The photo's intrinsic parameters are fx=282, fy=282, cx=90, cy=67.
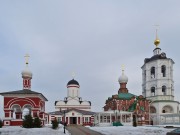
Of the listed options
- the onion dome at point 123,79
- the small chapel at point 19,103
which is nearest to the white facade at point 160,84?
the onion dome at point 123,79

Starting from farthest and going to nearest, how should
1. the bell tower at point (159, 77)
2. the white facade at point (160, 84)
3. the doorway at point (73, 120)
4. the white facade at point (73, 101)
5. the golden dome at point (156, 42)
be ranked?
the white facade at point (73, 101) → the golden dome at point (156, 42) → the bell tower at point (159, 77) → the white facade at point (160, 84) → the doorway at point (73, 120)

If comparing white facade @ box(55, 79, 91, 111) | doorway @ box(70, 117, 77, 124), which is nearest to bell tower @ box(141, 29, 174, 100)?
white facade @ box(55, 79, 91, 111)

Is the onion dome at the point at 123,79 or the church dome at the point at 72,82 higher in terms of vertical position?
the onion dome at the point at 123,79

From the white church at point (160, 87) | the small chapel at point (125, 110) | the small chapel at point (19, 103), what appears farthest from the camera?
the white church at point (160, 87)

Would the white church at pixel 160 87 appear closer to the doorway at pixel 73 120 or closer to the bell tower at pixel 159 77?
the bell tower at pixel 159 77

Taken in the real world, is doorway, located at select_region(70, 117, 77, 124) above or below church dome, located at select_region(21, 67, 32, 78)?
below

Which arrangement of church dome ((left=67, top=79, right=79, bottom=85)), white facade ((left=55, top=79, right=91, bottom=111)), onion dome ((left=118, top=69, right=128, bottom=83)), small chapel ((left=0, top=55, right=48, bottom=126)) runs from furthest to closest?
church dome ((left=67, top=79, right=79, bottom=85)) < white facade ((left=55, top=79, right=91, bottom=111)) < onion dome ((left=118, top=69, right=128, bottom=83)) < small chapel ((left=0, top=55, right=48, bottom=126))

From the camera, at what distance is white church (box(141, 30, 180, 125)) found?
54.8m

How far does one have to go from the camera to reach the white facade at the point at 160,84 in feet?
182

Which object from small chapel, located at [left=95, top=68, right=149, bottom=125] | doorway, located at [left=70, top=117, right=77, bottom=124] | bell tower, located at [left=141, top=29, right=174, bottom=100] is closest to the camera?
small chapel, located at [left=95, top=68, right=149, bottom=125]

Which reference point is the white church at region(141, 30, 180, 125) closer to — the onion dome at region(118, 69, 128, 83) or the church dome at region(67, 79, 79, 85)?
the onion dome at region(118, 69, 128, 83)

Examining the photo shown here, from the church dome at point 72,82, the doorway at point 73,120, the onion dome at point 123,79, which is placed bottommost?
the doorway at point 73,120

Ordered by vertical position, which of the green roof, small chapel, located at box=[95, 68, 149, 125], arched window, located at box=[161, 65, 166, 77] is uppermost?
arched window, located at box=[161, 65, 166, 77]

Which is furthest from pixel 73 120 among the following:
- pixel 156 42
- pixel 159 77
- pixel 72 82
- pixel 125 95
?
pixel 156 42
